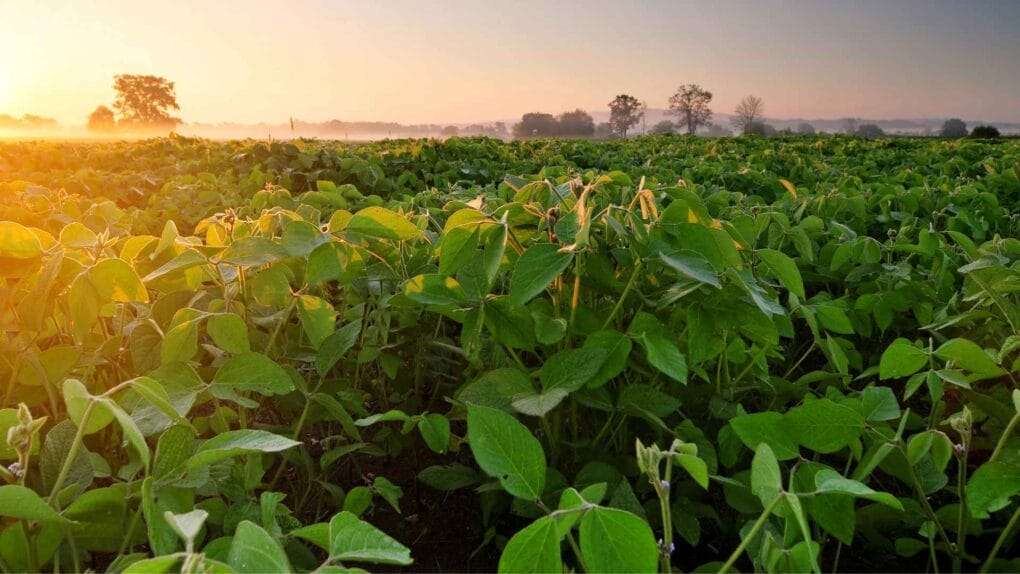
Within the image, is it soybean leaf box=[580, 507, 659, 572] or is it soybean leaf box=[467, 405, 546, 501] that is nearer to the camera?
soybean leaf box=[580, 507, 659, 572]

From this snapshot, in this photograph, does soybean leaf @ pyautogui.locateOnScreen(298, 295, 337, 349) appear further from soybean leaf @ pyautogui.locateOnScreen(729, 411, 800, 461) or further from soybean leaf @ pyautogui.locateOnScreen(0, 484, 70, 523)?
soybean leaf @ pyautogui.locateOnScreen(729, 411, 800, 461)

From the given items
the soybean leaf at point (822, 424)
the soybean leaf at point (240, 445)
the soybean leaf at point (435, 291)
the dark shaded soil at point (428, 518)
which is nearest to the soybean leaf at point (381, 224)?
the soybean leaf at point (435, 291)

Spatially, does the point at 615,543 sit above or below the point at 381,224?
below

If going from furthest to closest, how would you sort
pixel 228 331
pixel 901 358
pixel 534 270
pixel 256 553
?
pixel 901 358
pixel 228 331
pixel 534 270
pixel 256 553

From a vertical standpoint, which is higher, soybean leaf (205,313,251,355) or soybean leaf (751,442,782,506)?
soybean leaf (205,313,251,355)

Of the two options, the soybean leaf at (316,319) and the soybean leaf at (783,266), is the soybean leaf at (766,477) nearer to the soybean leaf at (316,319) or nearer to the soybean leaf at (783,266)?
the soybean leaf at (783,266)

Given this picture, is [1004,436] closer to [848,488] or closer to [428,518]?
[848,488]

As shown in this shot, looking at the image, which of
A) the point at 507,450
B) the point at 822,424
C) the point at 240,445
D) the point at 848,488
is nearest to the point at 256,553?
the point at 240,445

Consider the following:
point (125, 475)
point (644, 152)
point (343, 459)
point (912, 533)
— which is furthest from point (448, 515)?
point (644, 152)

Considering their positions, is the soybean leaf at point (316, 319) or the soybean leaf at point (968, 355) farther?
the soybean leaf at point (316, 319)

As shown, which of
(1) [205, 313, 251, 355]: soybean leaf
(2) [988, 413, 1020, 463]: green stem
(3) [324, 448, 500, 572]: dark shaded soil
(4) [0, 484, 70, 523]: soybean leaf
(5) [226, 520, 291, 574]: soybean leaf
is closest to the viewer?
(5) [226, 520, 291, 574]: soybean leaf

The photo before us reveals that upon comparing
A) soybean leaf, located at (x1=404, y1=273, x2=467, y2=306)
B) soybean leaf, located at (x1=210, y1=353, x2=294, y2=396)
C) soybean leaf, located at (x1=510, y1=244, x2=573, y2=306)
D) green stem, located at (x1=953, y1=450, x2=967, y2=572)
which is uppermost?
soybean leaf, located at (x1=510, y1=244, x2=573, y2=306)

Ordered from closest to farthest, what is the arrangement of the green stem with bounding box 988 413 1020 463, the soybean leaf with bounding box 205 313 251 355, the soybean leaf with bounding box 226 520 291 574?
the soybean leaf with bounding box 226 520 291 574
the green stem with bounding box 988 413 1020 463
the soybean leaf with bounding box 205 313 251 355

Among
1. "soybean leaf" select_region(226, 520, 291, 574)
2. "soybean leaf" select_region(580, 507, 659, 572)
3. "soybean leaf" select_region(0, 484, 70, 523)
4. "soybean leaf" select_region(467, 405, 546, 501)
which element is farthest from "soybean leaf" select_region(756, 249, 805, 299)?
"soybean leaf" select_region(0, 484, 70, 523)
